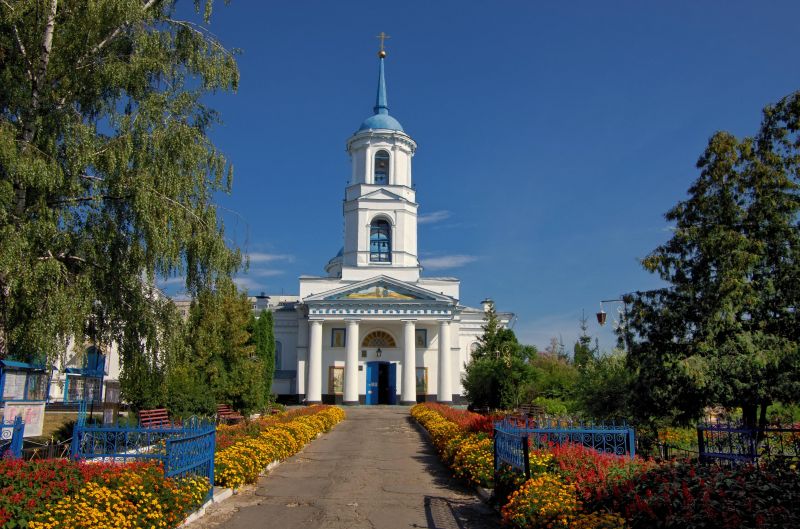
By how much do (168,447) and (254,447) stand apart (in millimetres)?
3972

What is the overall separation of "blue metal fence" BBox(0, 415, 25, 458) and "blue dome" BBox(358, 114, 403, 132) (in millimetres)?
33365

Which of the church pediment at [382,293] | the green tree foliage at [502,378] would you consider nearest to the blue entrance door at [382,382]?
the church pediment at [382,293]

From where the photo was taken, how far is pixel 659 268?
14.6 metres

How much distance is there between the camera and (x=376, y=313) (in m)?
38.5

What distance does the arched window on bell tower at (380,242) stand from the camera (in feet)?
136

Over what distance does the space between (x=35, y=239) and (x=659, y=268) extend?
1253 centimetres

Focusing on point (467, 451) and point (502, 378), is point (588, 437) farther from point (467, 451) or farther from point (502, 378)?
point (502, 378)

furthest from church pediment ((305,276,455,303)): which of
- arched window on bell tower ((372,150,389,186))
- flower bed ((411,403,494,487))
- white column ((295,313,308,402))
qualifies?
flower bed ((411,403,494,487))

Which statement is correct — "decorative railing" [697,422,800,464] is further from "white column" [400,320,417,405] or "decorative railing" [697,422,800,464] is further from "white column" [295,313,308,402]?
"white column" [295,313,308,402]

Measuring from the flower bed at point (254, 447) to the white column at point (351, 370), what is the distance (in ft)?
58.4

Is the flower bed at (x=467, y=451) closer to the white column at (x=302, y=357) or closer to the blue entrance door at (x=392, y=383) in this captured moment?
the blue entrance door at (x=392, y=383)

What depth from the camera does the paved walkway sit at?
9055 mm

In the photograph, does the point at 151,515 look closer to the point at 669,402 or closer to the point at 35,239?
the point at 35,239

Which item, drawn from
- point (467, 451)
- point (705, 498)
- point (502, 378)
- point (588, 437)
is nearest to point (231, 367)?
point (502, 378)
